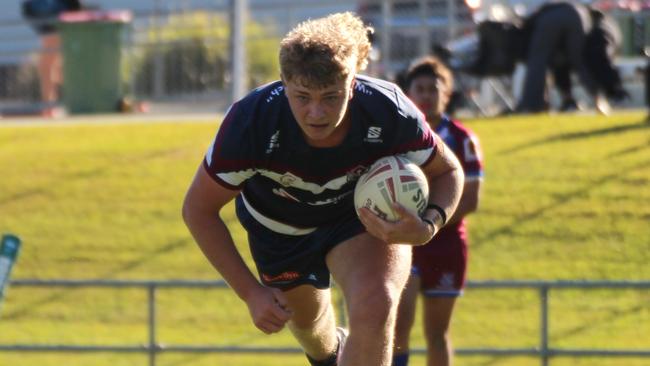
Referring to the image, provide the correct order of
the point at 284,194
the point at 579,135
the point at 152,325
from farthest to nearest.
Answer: the point at 579,135
the point at 152,325
the point at 284,194

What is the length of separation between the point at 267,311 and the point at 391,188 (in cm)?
81

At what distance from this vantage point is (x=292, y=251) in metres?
7.67

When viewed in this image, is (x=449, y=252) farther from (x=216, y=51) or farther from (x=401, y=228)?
(x=216, y=51)

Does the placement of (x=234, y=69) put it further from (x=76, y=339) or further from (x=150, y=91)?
(x=76, y=339)

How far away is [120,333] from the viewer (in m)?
13.4

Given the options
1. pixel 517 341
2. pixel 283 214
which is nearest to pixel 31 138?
pixel 517 341

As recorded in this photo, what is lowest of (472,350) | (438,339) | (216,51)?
(216,51)

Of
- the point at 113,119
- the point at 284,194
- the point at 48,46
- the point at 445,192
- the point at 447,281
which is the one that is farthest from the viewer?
the point at 48,46

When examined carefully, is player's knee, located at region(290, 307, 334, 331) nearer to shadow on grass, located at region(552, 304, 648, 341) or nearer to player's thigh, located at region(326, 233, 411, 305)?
player's thigh, located at region(326, 233, 411, 305)

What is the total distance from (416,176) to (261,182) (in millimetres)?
834

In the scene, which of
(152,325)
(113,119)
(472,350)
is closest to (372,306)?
(472,350)

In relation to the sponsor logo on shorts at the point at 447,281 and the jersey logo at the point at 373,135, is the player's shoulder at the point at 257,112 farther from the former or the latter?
the sponsor logo on shorts at the point at 447,281

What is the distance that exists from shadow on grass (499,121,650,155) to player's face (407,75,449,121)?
6587mm

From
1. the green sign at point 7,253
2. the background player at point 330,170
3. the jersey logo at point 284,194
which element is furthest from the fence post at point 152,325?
the jersey logo at point 284,194
